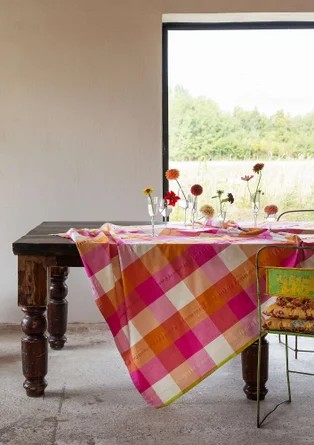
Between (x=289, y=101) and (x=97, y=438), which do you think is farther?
(x=289, y=101)

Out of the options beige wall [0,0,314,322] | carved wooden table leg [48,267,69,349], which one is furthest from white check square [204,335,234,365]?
beige wall [0,0,314,322]

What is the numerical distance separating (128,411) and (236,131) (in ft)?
8.43

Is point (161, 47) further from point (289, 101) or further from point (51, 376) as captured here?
point (51, 376)

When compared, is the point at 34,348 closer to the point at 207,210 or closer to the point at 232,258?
the point at 232,258

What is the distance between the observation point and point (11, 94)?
191 inches

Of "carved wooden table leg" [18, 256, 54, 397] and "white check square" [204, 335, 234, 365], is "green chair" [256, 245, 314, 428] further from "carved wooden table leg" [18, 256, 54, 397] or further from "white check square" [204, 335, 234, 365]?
"carved wooden table leg" [18, 256, 54, 397]

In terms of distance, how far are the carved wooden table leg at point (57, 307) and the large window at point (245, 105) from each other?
1386 millimetres

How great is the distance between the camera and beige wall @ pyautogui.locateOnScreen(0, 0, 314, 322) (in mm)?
4832

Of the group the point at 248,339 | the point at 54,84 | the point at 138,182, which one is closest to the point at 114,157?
the point at 138,182

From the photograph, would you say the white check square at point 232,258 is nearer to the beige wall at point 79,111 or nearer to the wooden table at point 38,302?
the wooden table at point 38,302

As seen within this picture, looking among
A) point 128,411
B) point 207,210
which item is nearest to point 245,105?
point 207,210

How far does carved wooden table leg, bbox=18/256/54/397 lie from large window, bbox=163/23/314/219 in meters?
2.06

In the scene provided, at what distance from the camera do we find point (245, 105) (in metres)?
5.10

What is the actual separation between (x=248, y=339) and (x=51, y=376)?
44.1 inches
